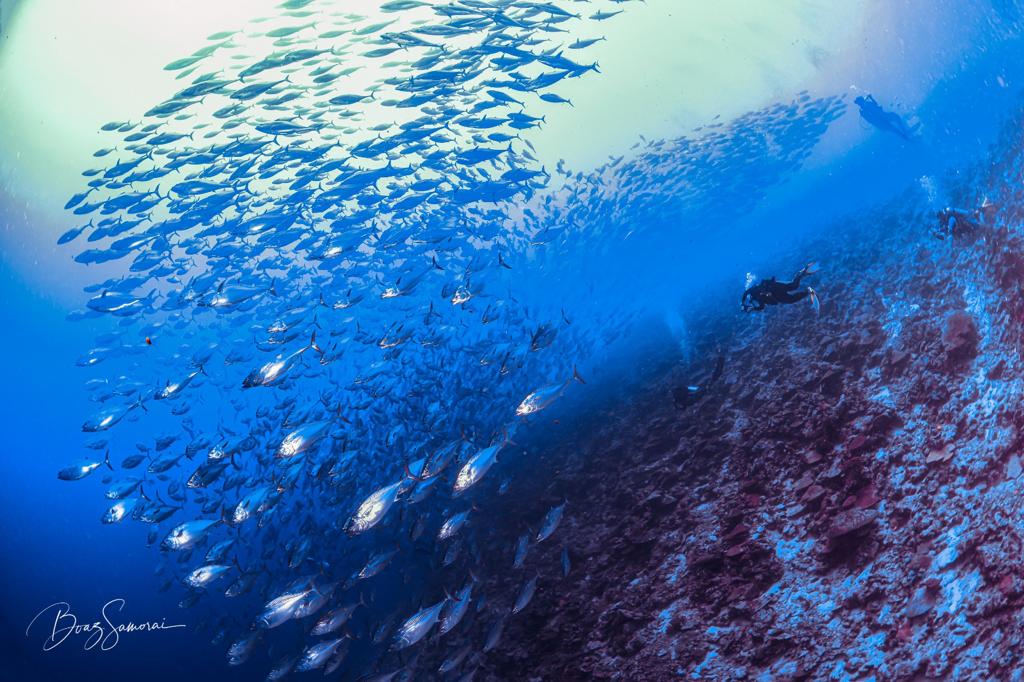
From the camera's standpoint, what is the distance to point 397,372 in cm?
884

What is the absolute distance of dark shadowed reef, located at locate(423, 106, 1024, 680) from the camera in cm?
267

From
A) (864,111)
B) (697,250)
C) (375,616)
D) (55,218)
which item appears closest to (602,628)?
→ (375,616)

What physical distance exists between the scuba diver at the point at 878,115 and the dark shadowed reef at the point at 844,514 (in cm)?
389

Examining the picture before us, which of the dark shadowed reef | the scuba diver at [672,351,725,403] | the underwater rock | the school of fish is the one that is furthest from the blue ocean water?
the underwater rock

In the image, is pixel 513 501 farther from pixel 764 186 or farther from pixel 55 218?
pixel 764 186

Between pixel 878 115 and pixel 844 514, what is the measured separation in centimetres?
822

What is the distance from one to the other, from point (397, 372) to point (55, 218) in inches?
804

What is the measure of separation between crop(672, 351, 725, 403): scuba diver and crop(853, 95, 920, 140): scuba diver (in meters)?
5.79

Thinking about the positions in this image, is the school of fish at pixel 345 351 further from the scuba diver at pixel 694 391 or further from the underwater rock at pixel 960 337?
the underwater rock at pixel 960 337

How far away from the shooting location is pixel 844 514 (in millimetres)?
2957

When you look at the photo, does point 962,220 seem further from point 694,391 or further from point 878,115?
point 878,115
